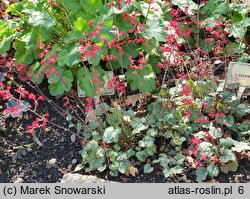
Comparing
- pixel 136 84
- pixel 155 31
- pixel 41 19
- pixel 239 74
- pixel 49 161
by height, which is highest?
pixel 41 19

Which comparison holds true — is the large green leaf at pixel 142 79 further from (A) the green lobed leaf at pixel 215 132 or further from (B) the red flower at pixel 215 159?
(B) the red flower at pixel 215 159

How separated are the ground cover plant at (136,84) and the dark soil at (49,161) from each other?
0.18 feet

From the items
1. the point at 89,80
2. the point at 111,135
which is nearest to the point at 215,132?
the point at 111,135

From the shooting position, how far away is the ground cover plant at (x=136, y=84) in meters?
3.03

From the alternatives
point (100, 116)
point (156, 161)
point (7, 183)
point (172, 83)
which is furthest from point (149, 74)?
point (7, 183)

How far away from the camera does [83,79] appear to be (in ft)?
11.1

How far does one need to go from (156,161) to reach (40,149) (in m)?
0.86

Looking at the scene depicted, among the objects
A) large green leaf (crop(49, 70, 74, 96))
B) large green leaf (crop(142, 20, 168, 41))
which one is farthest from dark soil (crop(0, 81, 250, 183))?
A: large green leaf (crop(142, 20, 168, 41))

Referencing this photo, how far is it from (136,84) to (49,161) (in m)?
0.84

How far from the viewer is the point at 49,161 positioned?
3.21 m

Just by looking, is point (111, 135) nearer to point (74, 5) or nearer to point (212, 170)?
point (212, 170)

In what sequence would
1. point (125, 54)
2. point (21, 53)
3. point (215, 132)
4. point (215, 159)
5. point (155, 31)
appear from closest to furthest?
point (215, 159)
point (215, 132)
point (155, 31)
point (125, 54)
point (21, 53)

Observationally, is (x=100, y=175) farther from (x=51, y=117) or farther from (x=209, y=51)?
(x=209, y=51)

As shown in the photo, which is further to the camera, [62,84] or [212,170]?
[62,84]
